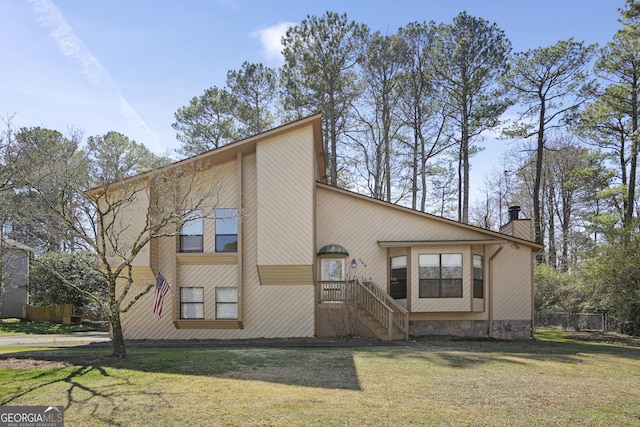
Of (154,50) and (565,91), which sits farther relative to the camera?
(565,91)

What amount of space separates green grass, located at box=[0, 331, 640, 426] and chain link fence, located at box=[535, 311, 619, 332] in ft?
37.0

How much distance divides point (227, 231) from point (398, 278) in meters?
6.19

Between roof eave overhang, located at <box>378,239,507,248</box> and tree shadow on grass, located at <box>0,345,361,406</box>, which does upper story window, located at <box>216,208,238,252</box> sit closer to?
tree shadow on grass, located at <box>0,345,361,406</box>

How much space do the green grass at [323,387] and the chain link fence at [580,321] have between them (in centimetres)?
1129

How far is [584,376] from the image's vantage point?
10.3 m

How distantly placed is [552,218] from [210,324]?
27153mm

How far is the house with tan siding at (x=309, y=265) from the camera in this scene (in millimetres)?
16719

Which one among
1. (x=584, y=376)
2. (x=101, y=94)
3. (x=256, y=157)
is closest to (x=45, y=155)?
(x=101, y=94)

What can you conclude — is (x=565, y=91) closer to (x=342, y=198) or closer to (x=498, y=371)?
(x=342, y=198)

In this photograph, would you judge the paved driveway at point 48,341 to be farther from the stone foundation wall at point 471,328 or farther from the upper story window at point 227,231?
the stone foundation wall at point 471,328

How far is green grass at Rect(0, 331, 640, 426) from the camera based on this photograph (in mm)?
7066

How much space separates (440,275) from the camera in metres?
17.8

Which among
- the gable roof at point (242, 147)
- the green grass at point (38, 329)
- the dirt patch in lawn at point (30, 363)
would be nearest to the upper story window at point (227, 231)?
the gable roof at point (242, 147)

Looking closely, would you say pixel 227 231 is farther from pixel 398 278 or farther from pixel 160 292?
pixel 398 278
